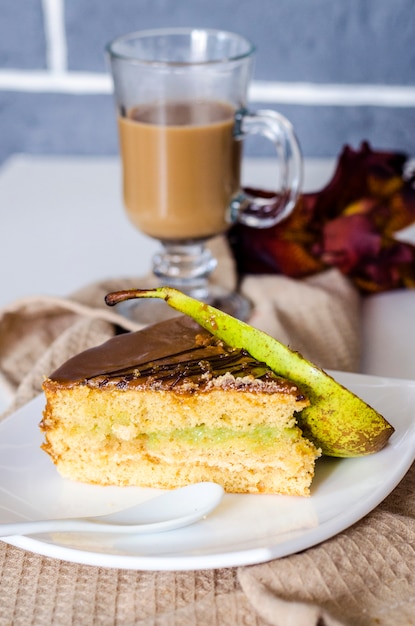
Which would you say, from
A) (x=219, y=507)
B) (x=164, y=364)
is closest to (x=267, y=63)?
(x=164, y=364)

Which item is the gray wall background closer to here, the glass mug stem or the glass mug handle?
the glass mug handle

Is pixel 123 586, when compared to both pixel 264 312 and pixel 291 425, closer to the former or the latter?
pixel 291 425

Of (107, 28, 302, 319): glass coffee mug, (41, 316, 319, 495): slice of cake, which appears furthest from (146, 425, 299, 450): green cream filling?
(107, 28, 302, 319): glass coffee mug

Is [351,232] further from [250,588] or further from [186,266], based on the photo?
[250,588]

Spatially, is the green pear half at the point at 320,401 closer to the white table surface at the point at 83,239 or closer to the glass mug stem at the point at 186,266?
the white table surface at the point at 83,239

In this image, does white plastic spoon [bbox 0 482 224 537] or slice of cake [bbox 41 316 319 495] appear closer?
white plastic spoon [bbox 0 482 224 537]
